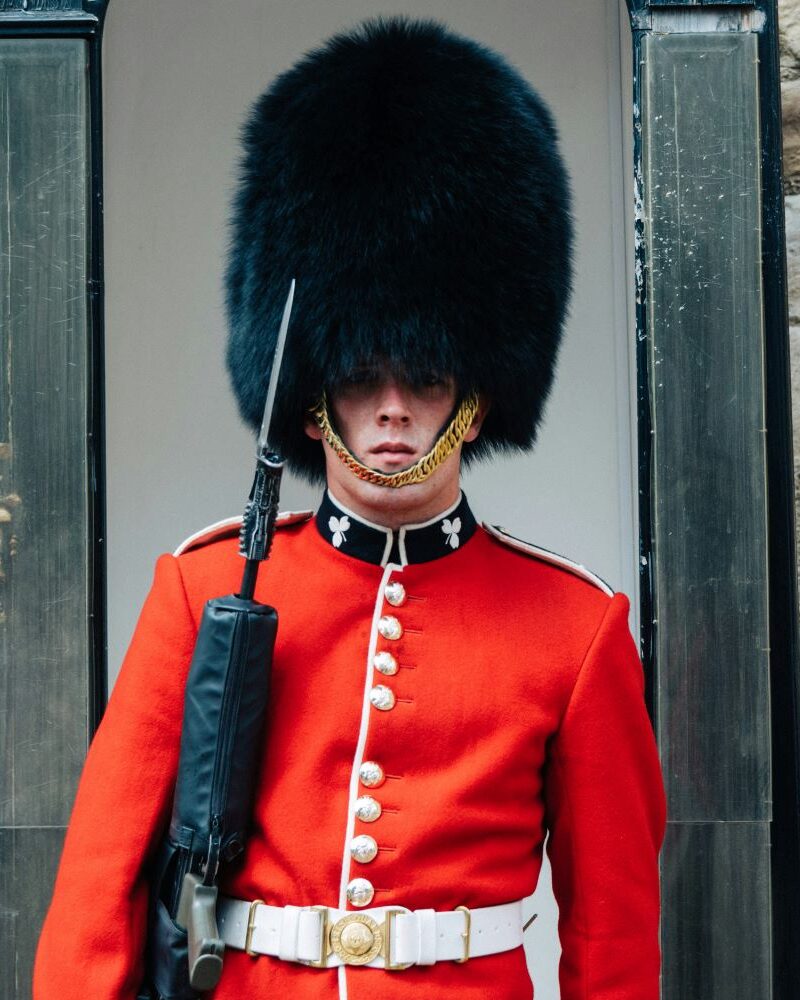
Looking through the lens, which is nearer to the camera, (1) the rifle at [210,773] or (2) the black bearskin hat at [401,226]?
(1) the rifle at [210,773]

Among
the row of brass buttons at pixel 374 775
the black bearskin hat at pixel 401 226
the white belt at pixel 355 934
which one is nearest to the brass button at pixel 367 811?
the row of brass buttons at pixel 374 775

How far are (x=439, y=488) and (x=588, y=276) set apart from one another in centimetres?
149

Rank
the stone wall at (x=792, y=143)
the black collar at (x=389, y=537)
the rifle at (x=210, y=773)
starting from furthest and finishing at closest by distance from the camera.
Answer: the stone wall at (x=792, y=143) < the black collar at (x=389, y=537) < the rifle at (x=210, y=773)

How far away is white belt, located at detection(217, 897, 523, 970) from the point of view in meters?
2.05

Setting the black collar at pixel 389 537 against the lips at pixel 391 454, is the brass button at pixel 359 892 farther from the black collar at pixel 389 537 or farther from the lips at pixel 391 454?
the lips at pixel 391 454

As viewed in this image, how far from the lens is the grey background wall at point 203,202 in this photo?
11.5 ft

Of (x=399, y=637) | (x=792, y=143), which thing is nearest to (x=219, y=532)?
(x=399, y=637)

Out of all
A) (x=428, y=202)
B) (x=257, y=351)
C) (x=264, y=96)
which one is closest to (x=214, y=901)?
(x=257, y=351)

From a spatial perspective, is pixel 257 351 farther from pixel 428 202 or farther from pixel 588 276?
pixel 588 276

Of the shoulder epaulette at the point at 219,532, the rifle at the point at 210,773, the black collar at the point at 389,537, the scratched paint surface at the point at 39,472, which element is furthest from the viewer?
the scratched paint surface at the point at 39,472

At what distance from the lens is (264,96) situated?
8.04ft

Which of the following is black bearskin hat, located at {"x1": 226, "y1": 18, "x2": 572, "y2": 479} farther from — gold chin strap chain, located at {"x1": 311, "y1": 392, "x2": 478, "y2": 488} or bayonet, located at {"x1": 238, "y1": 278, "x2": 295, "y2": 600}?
bayonet, located at {"x1": 238, "y1": 278, "x2": 295, "y2": 600}

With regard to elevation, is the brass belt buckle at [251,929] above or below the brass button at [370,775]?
below

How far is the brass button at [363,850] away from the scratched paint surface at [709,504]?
0.69 metres
